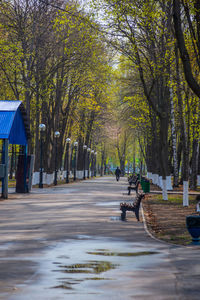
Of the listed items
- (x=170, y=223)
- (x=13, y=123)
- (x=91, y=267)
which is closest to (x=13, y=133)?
(x=13, y=123)

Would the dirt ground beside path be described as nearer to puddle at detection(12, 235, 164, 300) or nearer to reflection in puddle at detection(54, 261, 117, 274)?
puddle at detection(12, 235, 164, 300)

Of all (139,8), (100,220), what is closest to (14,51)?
(139,8)

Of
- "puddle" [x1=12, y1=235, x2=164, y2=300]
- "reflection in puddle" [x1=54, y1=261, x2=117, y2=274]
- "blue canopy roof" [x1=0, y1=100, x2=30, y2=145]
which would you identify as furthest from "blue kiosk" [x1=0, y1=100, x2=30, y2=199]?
"reflection in puddle" [x1=54, y1=261, x2=117, y2=274]

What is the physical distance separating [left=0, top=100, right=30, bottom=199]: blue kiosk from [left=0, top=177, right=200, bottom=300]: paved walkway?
11980 millimetres

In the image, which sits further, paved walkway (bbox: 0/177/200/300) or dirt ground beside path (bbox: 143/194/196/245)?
dirt ground beside path (bbox: 143/194/196/245)

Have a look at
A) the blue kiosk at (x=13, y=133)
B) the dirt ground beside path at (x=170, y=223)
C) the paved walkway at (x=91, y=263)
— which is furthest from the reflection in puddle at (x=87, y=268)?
the blue kiosk at (x=13, y=133)

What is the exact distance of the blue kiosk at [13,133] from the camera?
2923 cm

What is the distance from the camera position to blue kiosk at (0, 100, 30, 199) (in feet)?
95.9

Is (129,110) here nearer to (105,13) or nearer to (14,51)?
(14,51)

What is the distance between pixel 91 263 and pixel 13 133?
2223 cm

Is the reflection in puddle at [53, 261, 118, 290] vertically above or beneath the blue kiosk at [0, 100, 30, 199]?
beneath

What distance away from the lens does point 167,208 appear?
2555 centimetres

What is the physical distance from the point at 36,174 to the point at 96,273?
130ft

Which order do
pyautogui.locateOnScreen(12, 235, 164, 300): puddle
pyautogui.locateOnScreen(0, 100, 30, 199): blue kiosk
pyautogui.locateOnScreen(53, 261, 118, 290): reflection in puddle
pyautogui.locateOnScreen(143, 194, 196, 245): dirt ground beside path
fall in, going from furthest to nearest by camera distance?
pyautogui.locateOnScreen(0, 100, 30, 199): blue kiosk → pyautogui.locateOnScreen(143, 194, 196, 245): dirt ground beside path → pyautogui.locateOnScreen(53, 261, 118, 290): reflection in puddle → pyautogui.locateOnScreen(12, 235, 164, 300): puddle
